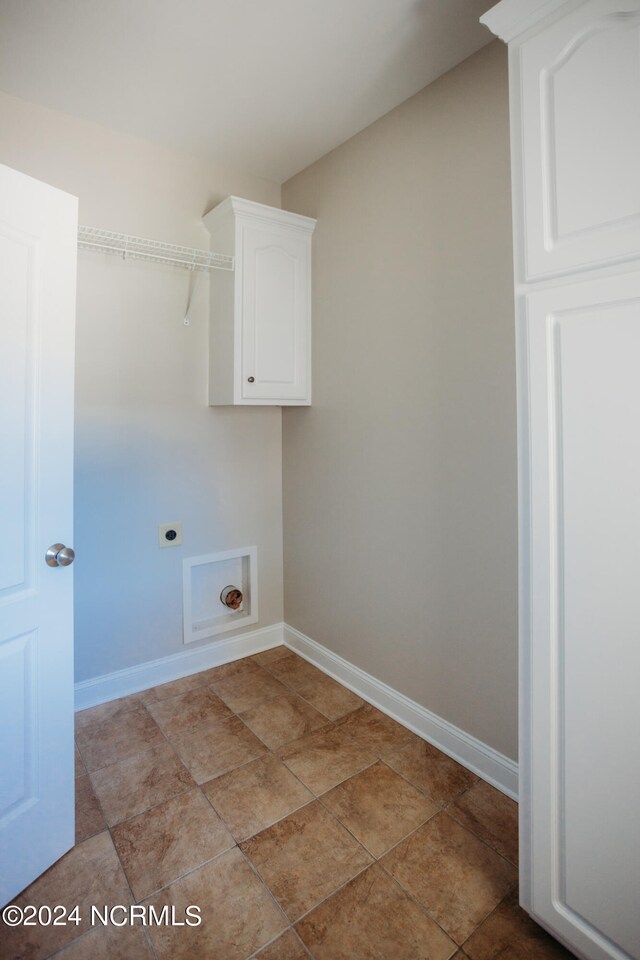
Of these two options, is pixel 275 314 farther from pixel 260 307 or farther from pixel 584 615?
pixel 584 615

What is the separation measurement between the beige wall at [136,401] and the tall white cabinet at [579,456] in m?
1.69

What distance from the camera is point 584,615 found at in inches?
43.3

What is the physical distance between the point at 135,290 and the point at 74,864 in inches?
85.3

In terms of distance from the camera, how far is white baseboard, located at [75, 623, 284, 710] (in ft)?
7.53

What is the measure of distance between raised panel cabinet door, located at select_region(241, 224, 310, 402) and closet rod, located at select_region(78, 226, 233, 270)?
159 millimetres

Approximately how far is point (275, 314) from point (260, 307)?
0.09m

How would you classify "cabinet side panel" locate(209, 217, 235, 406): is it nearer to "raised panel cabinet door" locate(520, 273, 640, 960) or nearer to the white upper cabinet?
the white upper cabinet

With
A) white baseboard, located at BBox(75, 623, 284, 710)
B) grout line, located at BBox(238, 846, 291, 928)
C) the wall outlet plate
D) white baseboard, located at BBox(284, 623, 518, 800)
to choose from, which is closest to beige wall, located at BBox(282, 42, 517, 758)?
white baseboard, located at BBox(284, 623, 518, 800)

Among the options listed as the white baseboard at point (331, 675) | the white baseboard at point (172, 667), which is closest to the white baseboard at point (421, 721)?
the white baseboard at point (331, 675)

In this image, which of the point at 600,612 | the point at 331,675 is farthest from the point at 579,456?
the point at 331,675

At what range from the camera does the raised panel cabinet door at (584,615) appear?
1.03 m

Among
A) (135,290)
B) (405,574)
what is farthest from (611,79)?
(135,290)

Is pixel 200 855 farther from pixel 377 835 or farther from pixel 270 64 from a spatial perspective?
pixel 270 64

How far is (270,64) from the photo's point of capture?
1.81 m
